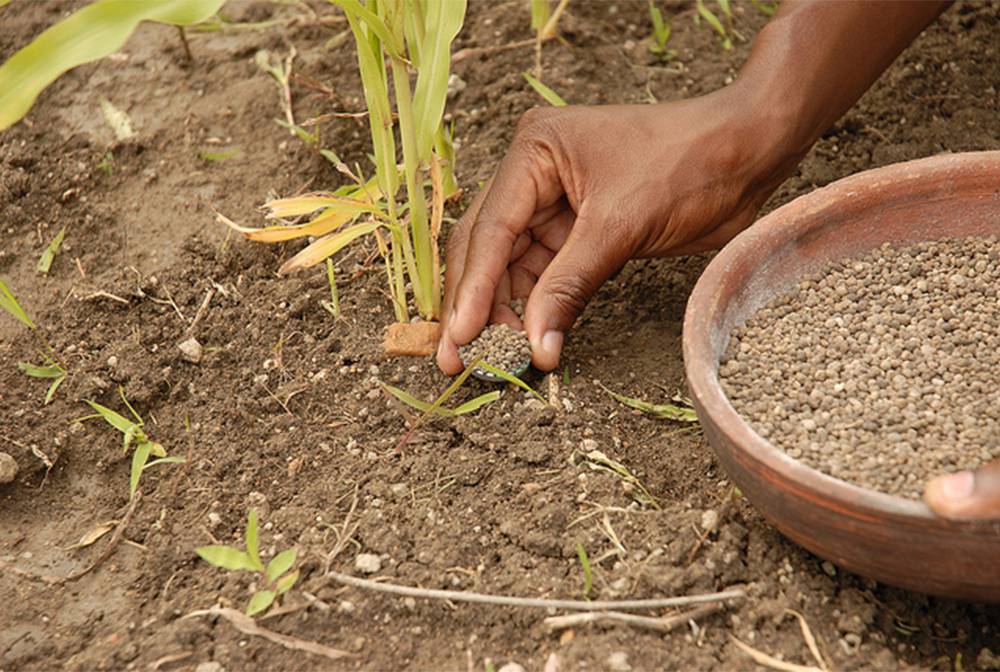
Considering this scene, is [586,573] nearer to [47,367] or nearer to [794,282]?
[794,282]

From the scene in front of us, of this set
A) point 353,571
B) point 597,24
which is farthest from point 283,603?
point 597,24

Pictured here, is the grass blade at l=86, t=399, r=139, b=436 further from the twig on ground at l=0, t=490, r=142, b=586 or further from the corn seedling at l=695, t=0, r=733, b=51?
the corn seedling at l=695, t=0, r=733, b=51

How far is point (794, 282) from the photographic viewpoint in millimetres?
1643

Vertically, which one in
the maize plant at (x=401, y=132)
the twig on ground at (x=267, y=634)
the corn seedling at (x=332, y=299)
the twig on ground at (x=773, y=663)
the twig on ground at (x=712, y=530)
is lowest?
the twig on ground at (x=773, y=663)

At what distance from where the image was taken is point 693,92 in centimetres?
233

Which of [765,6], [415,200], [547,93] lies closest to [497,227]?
[415,200]

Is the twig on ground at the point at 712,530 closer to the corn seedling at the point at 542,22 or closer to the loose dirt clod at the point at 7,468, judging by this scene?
the loose dirt clod at the point at 7,468

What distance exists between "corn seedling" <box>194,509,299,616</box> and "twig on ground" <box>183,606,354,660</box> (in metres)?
0.01

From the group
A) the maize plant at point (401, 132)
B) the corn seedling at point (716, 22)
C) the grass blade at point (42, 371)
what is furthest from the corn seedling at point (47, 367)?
the corn seedling at point (716, 22)

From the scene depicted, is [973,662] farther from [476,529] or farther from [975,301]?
[476,529]

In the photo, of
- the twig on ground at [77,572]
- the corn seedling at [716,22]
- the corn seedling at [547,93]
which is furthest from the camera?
the corn seedling at [716,22]

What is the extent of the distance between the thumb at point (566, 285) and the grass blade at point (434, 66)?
252mm

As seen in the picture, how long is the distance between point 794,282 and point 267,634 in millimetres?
837

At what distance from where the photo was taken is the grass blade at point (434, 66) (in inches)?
64.6
